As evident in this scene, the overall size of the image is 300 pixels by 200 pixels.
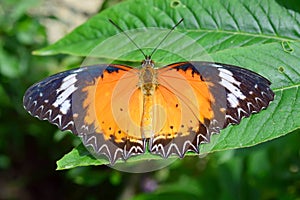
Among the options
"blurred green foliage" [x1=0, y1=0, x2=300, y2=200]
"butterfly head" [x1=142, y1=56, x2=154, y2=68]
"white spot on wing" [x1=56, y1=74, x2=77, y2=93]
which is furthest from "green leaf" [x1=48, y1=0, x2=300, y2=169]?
"blurred green foliage" [x1=0, y1=0, x2=300, y2=200]

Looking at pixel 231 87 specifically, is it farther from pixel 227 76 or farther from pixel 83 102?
pixel 83 102

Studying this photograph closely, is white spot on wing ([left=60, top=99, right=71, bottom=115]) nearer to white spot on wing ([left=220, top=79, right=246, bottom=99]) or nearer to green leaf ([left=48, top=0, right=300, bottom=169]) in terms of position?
green leaf ([left=48, top=0, right=300, bottom=169])

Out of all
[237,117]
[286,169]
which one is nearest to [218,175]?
[286,169]

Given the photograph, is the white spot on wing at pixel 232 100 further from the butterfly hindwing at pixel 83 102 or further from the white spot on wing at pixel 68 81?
the white spot on wing at pixel 68 81

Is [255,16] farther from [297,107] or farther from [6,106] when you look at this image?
[6,106]

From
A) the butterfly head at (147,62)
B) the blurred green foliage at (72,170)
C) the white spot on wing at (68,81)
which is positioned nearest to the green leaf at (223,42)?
the butterfly head at (147,62)

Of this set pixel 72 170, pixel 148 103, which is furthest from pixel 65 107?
pixel 72 170
